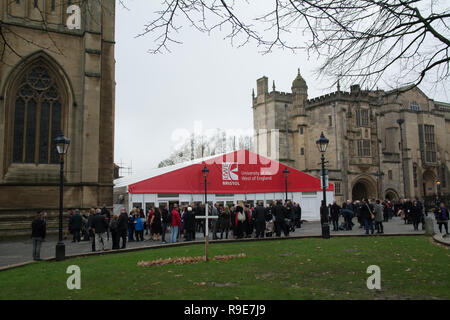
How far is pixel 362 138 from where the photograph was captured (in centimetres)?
4631

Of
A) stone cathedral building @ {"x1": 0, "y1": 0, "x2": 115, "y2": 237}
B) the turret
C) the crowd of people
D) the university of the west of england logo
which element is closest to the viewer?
the crowd of people

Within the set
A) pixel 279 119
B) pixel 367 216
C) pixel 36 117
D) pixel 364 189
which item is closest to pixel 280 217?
pixel 367 216

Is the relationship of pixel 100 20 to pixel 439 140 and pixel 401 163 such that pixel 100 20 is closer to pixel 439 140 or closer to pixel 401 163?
pixel 401 163

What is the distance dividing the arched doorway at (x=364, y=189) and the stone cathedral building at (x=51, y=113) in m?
33.0

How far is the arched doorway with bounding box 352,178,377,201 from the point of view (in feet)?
151

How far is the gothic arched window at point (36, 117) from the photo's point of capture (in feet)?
70.5

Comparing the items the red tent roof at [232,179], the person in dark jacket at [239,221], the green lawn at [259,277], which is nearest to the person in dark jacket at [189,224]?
the person in dark jacket at [239,221]

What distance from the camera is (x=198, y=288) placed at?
22.0 feet

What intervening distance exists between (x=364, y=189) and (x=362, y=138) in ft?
21.0

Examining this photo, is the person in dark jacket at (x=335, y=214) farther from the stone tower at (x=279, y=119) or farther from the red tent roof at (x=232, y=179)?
the stone tower at (x=279, y=119)

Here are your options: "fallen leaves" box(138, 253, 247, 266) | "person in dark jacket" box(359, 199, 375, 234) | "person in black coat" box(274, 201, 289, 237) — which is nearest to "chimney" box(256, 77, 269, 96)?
"person in dark jacket" box(359, 199, 375, 234)

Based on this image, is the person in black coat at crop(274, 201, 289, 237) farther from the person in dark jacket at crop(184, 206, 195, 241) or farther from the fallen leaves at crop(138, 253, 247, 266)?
the fallen leaves at crop(138, 253, 247, 266)

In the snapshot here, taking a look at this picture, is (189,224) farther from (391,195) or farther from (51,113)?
(391,195)
